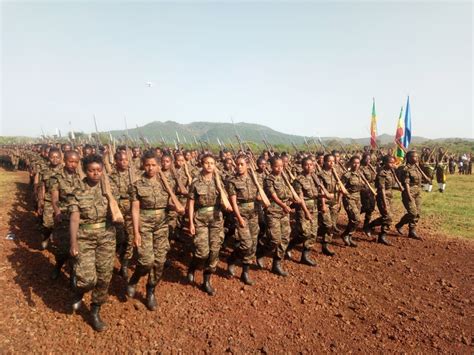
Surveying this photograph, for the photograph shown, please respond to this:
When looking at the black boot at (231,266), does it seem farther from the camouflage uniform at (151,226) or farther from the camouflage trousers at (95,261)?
the camouflage trousers at (95,261)

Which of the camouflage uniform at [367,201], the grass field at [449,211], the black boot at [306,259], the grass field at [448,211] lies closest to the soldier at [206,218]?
the black boot at [306,259]

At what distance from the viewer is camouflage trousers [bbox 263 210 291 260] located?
A: 5992 millimetres

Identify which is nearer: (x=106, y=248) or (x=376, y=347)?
(x=376, y=347)

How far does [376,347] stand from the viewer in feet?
13.4

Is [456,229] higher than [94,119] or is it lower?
lower

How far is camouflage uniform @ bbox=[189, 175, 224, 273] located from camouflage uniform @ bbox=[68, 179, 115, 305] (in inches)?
55.2

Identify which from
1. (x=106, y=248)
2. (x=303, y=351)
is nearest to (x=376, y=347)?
(x=303, y=351)

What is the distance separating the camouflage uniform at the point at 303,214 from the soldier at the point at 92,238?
390cm

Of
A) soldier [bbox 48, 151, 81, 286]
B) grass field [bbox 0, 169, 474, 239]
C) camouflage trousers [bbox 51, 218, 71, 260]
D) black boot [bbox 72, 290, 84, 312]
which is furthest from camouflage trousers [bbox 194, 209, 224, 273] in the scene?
grass field [bbox 0, 169, 474, 239]

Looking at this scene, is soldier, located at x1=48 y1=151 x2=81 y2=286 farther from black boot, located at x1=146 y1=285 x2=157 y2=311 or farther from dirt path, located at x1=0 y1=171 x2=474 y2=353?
black boot, located at x1=146 y1=285 x2=157 y2=311

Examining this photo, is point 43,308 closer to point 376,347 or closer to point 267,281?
point 267,281

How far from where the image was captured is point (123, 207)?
622 cm

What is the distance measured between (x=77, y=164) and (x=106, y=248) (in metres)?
2.18

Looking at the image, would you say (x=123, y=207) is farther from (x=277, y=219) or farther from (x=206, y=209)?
(x=277, y=219)
